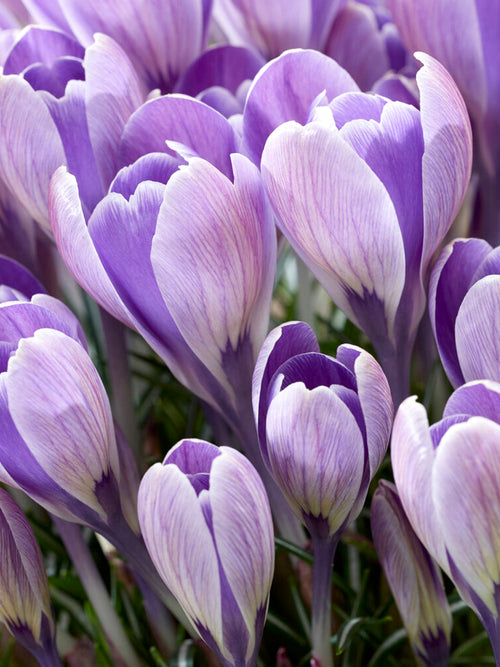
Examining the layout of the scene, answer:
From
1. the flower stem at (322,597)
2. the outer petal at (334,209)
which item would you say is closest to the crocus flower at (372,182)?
the outer petal at (334,209)

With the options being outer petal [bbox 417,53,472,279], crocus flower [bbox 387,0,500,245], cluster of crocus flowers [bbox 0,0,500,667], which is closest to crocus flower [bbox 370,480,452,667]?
cluster of crocus flowers [bbox 0,0,500,667]

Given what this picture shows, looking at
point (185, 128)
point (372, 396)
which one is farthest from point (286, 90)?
point (372, 396)

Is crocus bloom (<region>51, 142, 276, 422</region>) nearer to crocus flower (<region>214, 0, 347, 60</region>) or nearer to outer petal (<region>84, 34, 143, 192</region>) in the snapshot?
outer petal (<region>84, 34, 143, 192</region>)

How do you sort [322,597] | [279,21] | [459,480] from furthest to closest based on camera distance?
[279,21] < [322,597] < [459,480]

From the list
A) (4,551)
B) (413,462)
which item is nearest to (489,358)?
(413,462)

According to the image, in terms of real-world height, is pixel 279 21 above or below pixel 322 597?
above

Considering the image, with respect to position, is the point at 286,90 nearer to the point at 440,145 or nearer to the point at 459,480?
the point at 440,145
